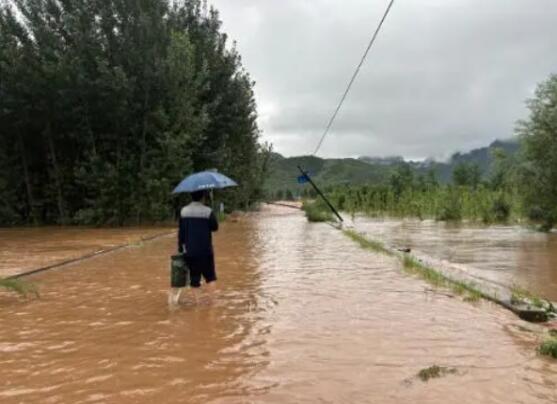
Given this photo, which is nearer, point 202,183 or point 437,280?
point 202,183

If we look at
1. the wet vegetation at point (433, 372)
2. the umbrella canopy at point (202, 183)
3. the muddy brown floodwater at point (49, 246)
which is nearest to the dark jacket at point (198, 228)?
the umbrella canopy at point (202, 183)

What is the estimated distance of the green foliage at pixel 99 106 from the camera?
2492 centimetres

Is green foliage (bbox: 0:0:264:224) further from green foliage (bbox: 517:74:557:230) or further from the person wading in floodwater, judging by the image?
the person wading in floodwater

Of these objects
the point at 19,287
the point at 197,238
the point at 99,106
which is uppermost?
the point at 99,106

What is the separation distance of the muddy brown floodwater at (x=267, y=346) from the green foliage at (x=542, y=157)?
1589cm

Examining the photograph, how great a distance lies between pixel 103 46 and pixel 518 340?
75.9 feet

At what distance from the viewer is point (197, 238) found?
7938 mm

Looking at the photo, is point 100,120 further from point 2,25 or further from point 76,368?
point 76,368

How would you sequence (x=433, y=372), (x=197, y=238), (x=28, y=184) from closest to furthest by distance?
(x=433, y=372) < (x=197, y=238) < (x=28, y=184)

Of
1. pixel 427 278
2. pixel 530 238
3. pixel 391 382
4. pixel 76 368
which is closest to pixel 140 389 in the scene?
pixel 76 368

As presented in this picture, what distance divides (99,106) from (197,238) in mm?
19259

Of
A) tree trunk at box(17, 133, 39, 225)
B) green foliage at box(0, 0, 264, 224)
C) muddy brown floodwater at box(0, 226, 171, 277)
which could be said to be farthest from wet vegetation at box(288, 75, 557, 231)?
tree trunk at box(17, 133, 39, 225)

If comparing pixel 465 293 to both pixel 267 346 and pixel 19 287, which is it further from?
pixel 19 287

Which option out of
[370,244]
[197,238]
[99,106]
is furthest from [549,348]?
[99,106]
